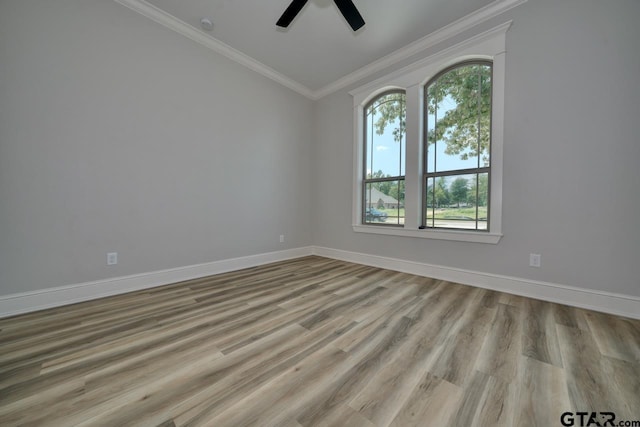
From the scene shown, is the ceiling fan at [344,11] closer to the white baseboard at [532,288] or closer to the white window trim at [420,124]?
the white window trim at [420,124]

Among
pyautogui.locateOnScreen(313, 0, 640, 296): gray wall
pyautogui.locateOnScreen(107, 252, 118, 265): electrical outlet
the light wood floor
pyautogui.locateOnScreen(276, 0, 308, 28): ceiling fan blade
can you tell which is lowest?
the light wood floor

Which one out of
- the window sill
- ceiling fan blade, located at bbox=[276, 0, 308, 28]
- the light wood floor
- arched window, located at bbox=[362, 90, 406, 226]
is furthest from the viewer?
arched window, located at bbox=[362, 90, 406, 226]

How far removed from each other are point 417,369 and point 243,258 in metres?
2.73

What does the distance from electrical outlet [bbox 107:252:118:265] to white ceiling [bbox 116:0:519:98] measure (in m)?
2.63

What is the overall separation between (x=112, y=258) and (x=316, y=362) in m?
2.40

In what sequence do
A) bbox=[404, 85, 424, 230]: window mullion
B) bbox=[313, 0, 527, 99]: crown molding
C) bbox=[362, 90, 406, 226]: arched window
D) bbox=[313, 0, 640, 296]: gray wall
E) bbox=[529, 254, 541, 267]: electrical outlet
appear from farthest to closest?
bbox=[362, 90, 406, 226]: arched window, bbox=[404, 85, 424, 230]: window mullion, bbox=[313, 0, 527, 99]: crown molding, bbox=[529, 254, 541, 267]: electrical outlet, bbox=[313, 0, 640, 296]: gray wall

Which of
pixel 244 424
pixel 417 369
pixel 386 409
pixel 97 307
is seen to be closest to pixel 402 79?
pixel 417 369

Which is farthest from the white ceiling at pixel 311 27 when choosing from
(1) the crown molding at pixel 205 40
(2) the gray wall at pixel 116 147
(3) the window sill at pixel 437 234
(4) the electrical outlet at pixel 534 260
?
(4) the electrical outlet at pixel 534 260

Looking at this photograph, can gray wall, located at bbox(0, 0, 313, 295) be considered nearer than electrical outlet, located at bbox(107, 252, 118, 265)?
Yes

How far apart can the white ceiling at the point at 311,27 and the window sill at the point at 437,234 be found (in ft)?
7.97

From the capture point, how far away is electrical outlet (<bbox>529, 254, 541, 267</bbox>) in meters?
2.28

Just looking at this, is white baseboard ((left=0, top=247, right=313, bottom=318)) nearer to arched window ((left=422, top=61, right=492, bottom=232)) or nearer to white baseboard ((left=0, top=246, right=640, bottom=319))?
white baseboard ((left=0, top=246, right=640, bottom=319))

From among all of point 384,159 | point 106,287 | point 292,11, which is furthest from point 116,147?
point 384,159

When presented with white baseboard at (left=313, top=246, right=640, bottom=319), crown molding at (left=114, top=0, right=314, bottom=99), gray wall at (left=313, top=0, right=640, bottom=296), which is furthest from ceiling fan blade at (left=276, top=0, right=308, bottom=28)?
white baseboard at (left=313, top=246, right=640, bottom=319)
